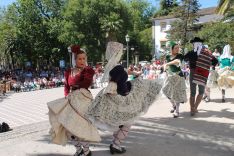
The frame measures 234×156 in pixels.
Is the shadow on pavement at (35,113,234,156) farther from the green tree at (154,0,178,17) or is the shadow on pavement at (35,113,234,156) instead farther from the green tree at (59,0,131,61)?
the green tree at (154,0,178,17)

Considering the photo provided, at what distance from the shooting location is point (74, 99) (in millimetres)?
5895

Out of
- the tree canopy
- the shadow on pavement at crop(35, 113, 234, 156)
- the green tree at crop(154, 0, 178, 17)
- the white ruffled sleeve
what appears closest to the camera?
the white ruffled sleeve

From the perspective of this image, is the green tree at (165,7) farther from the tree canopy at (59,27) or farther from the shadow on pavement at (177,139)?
the shadow on pavement at (177,139)

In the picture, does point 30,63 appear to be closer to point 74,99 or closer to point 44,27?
point 44,27

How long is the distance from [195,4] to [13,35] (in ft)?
81.9

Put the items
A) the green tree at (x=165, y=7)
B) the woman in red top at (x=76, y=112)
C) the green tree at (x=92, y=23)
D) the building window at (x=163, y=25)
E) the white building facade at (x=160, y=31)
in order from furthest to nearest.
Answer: the green tree at (x=165, y=7), the building window at (x=163, y=25), the white building facade at (x=160, y=31), the green tree at (x=92, y=23), the woman in red top at (x=76, y=112)

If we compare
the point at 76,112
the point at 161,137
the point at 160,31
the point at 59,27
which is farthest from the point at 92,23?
the point at 76,112

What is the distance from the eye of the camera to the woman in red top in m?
5.75

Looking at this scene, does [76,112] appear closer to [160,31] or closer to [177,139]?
[177,139]

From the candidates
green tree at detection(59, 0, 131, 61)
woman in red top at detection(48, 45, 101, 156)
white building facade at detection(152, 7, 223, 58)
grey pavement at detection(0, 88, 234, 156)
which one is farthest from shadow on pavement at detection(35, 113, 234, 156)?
white building facade at detection(152, 7, 223, 58)

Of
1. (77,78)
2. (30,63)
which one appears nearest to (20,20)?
(30,63)

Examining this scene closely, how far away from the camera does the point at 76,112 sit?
19.1ft

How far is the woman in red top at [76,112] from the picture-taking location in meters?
5.75

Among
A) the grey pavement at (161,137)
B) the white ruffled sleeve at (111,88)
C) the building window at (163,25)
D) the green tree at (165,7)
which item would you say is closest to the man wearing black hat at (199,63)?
the grey pavement at (161,137)
